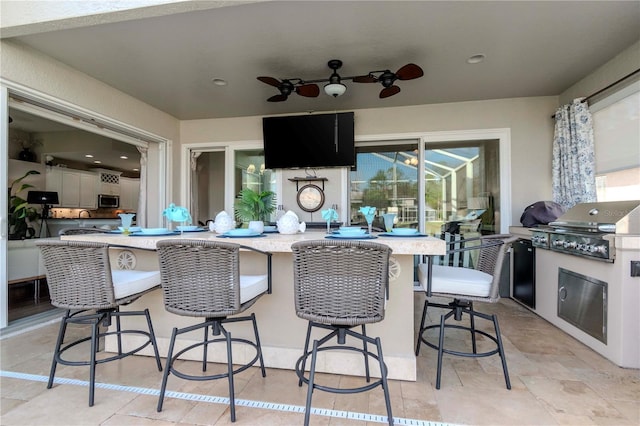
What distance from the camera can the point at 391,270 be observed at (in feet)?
6.67

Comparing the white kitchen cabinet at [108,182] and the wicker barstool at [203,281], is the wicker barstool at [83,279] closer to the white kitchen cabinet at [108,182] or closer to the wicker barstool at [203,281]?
the wicker barstool at [203,281]

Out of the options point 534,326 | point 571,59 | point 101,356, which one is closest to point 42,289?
point 101,356

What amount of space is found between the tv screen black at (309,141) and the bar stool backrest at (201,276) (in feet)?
10.4

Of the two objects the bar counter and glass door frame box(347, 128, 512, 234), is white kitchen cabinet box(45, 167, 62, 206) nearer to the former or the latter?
the bar counter

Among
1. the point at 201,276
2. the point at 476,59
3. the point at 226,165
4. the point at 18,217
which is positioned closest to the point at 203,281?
the point at 201,276

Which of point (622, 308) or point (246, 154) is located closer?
point (622, 308)

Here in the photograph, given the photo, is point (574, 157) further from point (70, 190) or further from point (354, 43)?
point (70, 190)

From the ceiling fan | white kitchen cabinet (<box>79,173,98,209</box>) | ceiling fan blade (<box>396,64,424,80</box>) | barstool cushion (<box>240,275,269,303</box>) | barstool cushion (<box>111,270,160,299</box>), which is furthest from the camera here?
white kitchen cabinet (<box>79,173,98,209</box>)

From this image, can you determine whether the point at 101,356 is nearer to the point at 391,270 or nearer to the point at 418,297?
the point at 391,270

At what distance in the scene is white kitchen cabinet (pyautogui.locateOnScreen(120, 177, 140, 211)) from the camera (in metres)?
9.03

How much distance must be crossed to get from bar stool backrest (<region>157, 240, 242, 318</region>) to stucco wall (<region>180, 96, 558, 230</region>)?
141 inches

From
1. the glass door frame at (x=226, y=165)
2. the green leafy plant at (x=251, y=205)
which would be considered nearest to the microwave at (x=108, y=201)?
the glass door frame at (x=226, y=165)

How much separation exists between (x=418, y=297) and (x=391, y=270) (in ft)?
7.88

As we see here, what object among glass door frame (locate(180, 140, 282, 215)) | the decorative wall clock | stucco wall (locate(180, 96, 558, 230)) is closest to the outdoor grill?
stucco wall (locate(180, 96, 558, 230))
